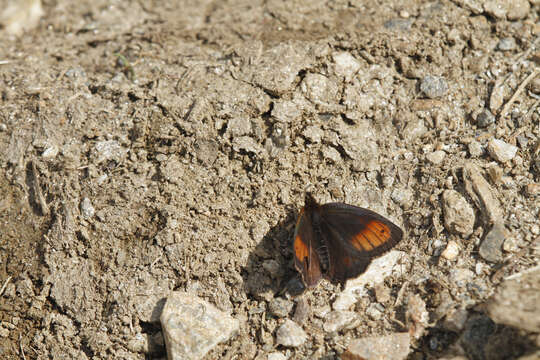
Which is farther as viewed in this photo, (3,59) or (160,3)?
(160,3)

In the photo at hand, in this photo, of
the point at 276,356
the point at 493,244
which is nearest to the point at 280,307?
the point at 276,356

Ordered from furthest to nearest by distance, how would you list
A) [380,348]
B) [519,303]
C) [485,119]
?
[485,119], [380,348], [519,303]

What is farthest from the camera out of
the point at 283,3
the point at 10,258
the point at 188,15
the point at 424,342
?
the point at 188,15

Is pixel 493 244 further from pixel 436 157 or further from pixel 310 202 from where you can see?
pixel 310 202

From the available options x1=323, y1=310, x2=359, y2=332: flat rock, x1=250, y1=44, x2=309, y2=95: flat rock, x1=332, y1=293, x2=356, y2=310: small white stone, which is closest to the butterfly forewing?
x1=332, y1=293, x2=356, y2=310: small white stone

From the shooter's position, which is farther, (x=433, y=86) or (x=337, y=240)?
(x=433, y=86)

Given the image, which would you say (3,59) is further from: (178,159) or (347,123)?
(347,123)

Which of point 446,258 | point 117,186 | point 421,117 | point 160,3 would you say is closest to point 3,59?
point 160,3

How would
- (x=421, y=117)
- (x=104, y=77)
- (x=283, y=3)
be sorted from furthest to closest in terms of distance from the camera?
(x=283, y=3) → (x=104, y=77) → (x=421, y=117)
